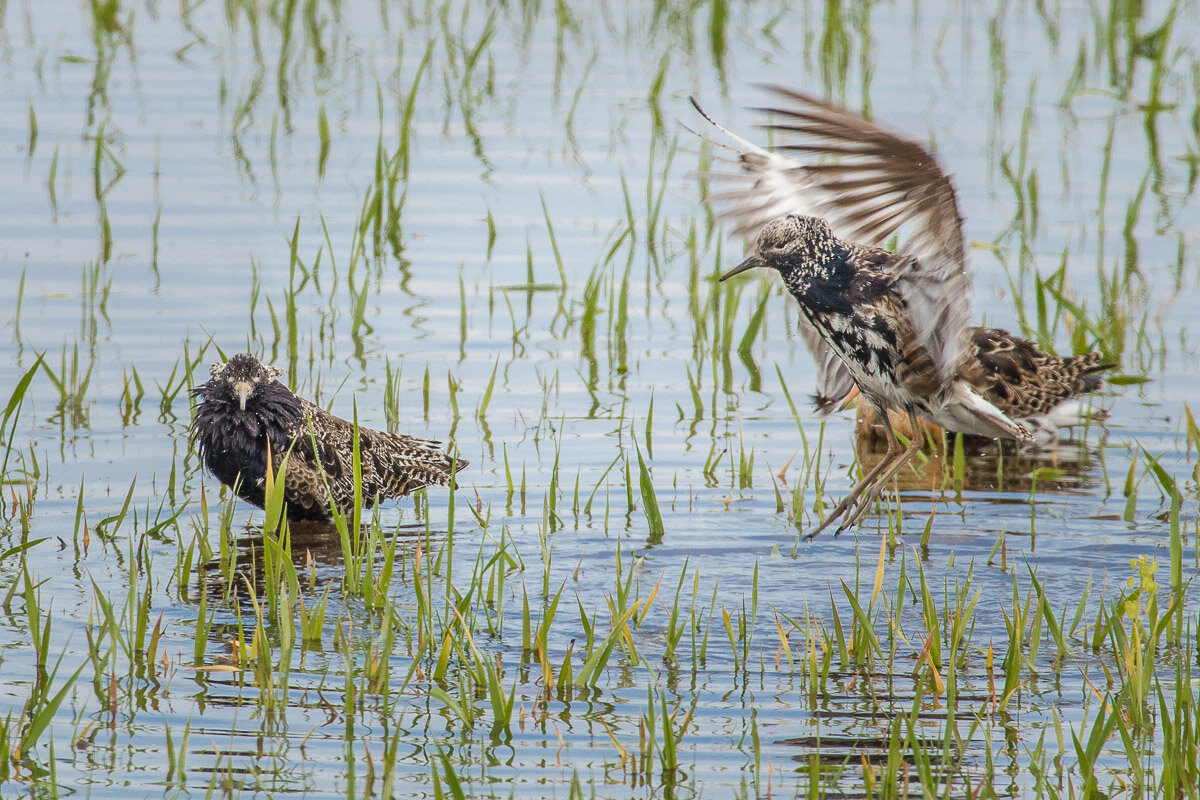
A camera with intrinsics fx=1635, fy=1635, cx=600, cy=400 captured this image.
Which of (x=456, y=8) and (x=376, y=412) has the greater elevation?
(x=456, y=8)

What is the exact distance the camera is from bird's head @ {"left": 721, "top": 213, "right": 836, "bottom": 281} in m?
6.36

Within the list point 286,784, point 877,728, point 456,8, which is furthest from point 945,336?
point 456,8

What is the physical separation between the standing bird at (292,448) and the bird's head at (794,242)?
5.12 feet

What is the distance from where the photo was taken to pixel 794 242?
20.9ft

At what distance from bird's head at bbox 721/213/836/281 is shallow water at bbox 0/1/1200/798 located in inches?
26.8

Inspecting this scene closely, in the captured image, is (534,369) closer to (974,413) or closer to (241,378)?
(241,378)

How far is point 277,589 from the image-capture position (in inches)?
210

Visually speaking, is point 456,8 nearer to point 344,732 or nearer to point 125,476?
point 125,476

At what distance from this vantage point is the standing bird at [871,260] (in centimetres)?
591

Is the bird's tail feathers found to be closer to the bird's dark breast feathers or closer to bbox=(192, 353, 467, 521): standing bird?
bbox=(192, 353, 467, 521): standing bird

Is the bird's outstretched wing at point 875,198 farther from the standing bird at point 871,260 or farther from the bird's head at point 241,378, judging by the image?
the bird's head at point 241,378

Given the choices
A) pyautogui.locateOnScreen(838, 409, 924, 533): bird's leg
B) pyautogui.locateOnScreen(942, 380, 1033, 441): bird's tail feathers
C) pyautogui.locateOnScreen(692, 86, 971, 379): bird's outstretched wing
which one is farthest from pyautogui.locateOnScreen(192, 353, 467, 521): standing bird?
pyautogui.locateOnScreen(942, 380, 1033, 441): bird's tail feathers

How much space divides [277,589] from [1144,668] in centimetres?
269

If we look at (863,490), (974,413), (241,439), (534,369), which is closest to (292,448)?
(241,439)
